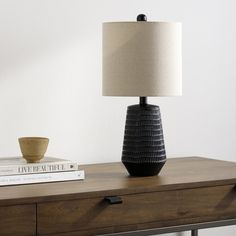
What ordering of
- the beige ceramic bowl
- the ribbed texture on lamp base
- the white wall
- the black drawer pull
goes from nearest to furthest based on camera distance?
1. the black drawer pull
2. the beige ceramic bowl
3. the ribbed texture on lamp base
4. the white wall

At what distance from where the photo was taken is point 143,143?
1835 mm

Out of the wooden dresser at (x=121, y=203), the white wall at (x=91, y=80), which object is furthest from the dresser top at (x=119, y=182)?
the white wall at (x=91, y=80)

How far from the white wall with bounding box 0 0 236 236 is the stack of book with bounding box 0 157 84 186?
331 millimetres

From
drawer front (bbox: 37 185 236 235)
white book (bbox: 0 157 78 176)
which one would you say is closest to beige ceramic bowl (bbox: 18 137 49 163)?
white book (bbox: 0 157 78 176)

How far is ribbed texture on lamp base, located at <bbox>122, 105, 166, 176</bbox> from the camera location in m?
1.83

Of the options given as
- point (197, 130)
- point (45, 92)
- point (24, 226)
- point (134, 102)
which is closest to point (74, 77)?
point (45, 92)

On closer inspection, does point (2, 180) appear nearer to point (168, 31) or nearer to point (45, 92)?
point (45, 92)

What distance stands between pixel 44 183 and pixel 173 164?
56 centimetres

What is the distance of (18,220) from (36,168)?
0.68ft

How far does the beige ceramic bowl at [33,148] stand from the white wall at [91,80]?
29 cm

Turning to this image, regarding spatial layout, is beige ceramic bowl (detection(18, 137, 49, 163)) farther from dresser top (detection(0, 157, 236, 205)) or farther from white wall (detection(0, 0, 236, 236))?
white wall (detection(0, 0, 236, 236))

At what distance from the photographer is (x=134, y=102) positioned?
223 centimetres

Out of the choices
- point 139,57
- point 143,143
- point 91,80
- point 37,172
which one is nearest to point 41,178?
point 37,172

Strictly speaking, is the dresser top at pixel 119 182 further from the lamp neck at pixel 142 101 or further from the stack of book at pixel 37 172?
the lamp neck at pixel 142 101
